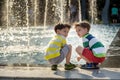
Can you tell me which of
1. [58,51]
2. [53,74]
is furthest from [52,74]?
[58,51]

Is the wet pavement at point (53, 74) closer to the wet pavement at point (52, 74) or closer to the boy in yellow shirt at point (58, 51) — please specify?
the wet pavement at point (52, 74)

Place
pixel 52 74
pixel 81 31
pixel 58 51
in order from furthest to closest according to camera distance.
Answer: pixel 81 31, pixel 58 51, pixel 52 74

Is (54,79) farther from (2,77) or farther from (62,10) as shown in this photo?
(62,10)

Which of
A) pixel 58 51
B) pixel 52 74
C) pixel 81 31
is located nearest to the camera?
pixel 52 74

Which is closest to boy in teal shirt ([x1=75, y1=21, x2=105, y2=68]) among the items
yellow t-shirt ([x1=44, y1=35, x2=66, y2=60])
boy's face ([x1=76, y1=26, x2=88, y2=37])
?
boy's face ([x1=76, y1=26, x2=88, y2=37])

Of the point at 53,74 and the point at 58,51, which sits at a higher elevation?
the point at 58,51

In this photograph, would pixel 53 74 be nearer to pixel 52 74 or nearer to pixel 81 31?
pixel 52 74

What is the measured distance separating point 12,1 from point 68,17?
8277 millimetres

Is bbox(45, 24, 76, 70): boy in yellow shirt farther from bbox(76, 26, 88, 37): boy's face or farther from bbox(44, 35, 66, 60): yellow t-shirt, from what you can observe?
bbox(76, 26, 88, 37): boy's face

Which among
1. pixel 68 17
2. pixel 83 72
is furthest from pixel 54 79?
pixel 68 17

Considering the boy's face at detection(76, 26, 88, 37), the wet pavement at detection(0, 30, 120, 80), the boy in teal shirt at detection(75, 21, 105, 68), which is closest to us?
the wet pavement at detection(0, 30, 120, 80)

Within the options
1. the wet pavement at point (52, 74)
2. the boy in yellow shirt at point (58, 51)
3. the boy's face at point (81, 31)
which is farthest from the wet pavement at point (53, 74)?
the boy's face at point (81, 31)

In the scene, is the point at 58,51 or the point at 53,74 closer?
the point at 53,74

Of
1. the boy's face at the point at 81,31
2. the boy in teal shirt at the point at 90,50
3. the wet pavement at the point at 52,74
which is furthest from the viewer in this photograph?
the boy's face at the point at 81,31
